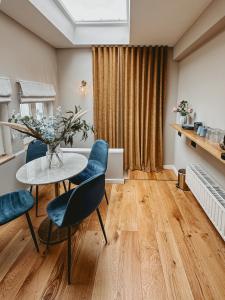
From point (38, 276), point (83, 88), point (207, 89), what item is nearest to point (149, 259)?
point (38, 276)

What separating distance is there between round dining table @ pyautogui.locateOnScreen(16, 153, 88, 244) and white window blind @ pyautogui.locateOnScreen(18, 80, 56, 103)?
1.01 metres

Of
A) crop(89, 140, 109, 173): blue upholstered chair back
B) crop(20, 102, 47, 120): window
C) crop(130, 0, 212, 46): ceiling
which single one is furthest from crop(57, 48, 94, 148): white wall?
crop(89, 140, 109, 173): blue upholstered chair back

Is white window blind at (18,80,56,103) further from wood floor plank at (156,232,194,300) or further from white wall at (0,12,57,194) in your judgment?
wood floor plank at (156,232,194,300)

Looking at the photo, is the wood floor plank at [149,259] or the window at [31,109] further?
the window at [31,109]

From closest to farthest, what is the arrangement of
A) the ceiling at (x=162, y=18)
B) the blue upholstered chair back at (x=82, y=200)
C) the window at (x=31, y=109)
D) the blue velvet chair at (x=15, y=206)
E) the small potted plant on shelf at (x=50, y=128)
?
the blue upholstered chair back at (x=82, y=200) → the blue velvet chair at (x=15, y=206) → the small potted plant on shelf at (x=50, y=128) → the ceiling at (x=162, y=18) → the window at (x=31, y=109)

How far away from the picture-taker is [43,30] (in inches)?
118

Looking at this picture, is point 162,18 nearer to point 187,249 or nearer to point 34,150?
point 34,150

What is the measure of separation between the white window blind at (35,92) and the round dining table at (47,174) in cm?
101

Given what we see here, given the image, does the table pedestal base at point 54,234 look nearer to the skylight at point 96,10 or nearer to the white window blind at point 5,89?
the white window blind at point 5,89

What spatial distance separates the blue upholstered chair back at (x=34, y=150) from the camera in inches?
106

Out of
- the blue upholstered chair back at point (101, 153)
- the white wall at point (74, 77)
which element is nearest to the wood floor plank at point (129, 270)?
the blue upholstered chair back at point (101, 153)

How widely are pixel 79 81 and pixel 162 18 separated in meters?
2.10

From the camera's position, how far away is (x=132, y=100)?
3994mm

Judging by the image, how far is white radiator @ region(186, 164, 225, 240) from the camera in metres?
1.95
